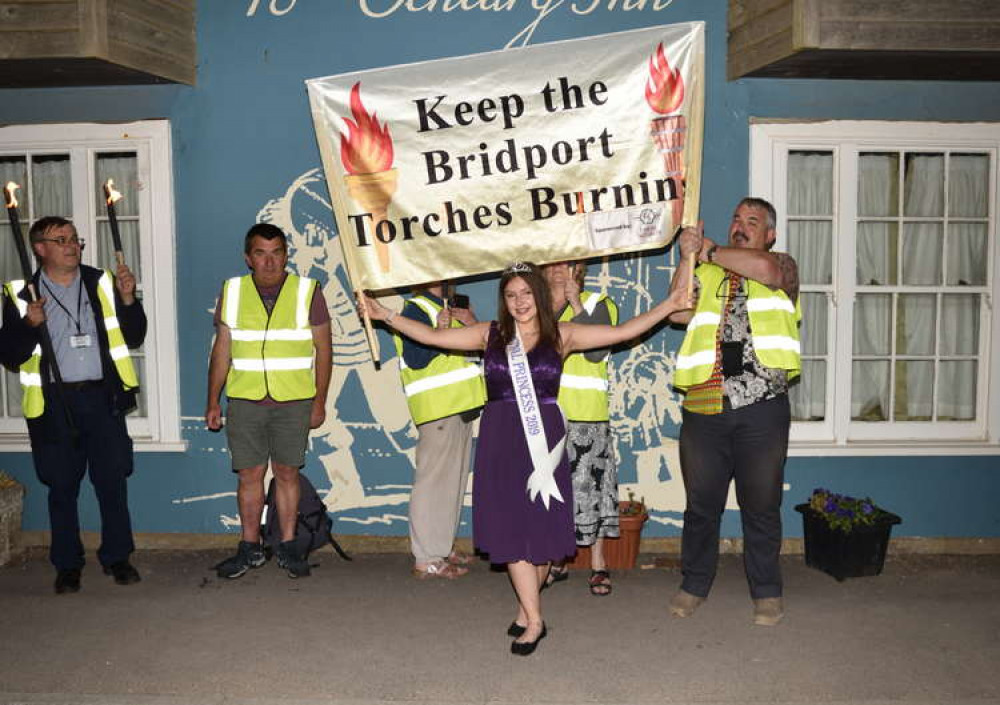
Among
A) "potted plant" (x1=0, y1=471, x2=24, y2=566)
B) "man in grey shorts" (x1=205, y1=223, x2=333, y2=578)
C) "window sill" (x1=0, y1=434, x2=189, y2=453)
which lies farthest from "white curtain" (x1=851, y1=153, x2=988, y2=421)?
"potted plant" (x1=0, y1=471, x2=24, y2=566)

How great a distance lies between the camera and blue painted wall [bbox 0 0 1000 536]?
20.5ft

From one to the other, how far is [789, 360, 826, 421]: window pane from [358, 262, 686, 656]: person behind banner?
2370 mm

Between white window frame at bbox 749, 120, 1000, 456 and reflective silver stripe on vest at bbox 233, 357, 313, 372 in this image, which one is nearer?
reflective silver stripe on vest at bbox 233, 357, 313, 372

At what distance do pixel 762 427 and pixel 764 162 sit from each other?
Answer: 2168mm

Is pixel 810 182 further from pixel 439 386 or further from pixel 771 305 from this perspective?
pixel 439 386

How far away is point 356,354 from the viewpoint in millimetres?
6457

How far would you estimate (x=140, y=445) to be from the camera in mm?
6535

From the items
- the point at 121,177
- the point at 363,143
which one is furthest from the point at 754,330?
the point at 121,177

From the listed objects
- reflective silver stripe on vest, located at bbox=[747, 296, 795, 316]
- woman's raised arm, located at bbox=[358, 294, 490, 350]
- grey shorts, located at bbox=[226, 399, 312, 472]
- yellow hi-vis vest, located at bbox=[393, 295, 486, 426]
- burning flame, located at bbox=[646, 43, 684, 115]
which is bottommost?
grey shorts, located at bbox=[226, 399, 312, 472]

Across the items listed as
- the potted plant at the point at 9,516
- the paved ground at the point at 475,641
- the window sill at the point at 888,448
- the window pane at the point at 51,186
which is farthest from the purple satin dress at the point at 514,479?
the window pane at the point at 51,186

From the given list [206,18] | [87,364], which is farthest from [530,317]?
[206,18]

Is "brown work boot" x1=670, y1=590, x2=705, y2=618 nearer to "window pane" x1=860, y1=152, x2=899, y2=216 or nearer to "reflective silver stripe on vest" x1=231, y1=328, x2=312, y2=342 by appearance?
"reflective silver stripe on vest" x1=231, y1=328, x2=312, y2=342

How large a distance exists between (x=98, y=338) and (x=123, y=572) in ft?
4.94

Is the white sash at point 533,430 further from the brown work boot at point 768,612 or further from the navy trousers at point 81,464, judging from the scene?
the navy trousers at point 81,464
